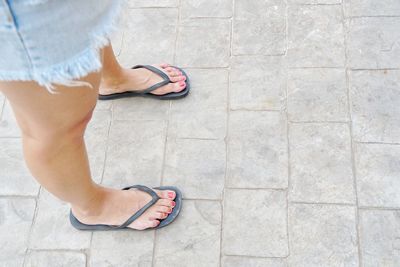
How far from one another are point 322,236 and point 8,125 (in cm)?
133

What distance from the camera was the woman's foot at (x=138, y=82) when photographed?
6.66 ft

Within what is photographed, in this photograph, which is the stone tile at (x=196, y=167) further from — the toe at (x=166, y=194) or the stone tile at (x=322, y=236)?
the stone tile at (x=322, y=236)

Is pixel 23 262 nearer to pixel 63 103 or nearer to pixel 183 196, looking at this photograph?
pixel 183 196

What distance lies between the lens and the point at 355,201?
5.86 ft

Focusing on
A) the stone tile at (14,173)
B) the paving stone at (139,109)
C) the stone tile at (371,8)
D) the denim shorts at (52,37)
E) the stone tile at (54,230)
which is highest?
the denim shorts at (52,37)

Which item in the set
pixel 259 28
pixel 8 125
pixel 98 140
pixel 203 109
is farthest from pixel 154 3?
pixel 8 125

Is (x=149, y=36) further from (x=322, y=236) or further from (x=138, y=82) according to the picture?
(x=322, y=236)

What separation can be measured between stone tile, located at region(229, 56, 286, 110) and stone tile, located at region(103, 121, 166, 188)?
0.34 meters

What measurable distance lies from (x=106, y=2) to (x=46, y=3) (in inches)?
6.4

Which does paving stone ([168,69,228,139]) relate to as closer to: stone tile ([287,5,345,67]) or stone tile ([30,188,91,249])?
stone tile ([287,5,345,67])

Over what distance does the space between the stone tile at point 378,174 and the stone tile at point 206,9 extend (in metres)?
0.90

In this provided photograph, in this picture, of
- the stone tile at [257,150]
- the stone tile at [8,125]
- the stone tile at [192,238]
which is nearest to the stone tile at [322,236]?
the stone tile at [257,150]

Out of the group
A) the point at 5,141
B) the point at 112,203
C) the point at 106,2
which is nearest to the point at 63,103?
the point at 106,2

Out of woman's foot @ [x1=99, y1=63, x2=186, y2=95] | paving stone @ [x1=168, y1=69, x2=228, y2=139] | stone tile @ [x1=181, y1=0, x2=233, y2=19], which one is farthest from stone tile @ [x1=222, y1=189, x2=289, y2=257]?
stone tile @ [x1=181, y1=0, x2=233, y2=19]
